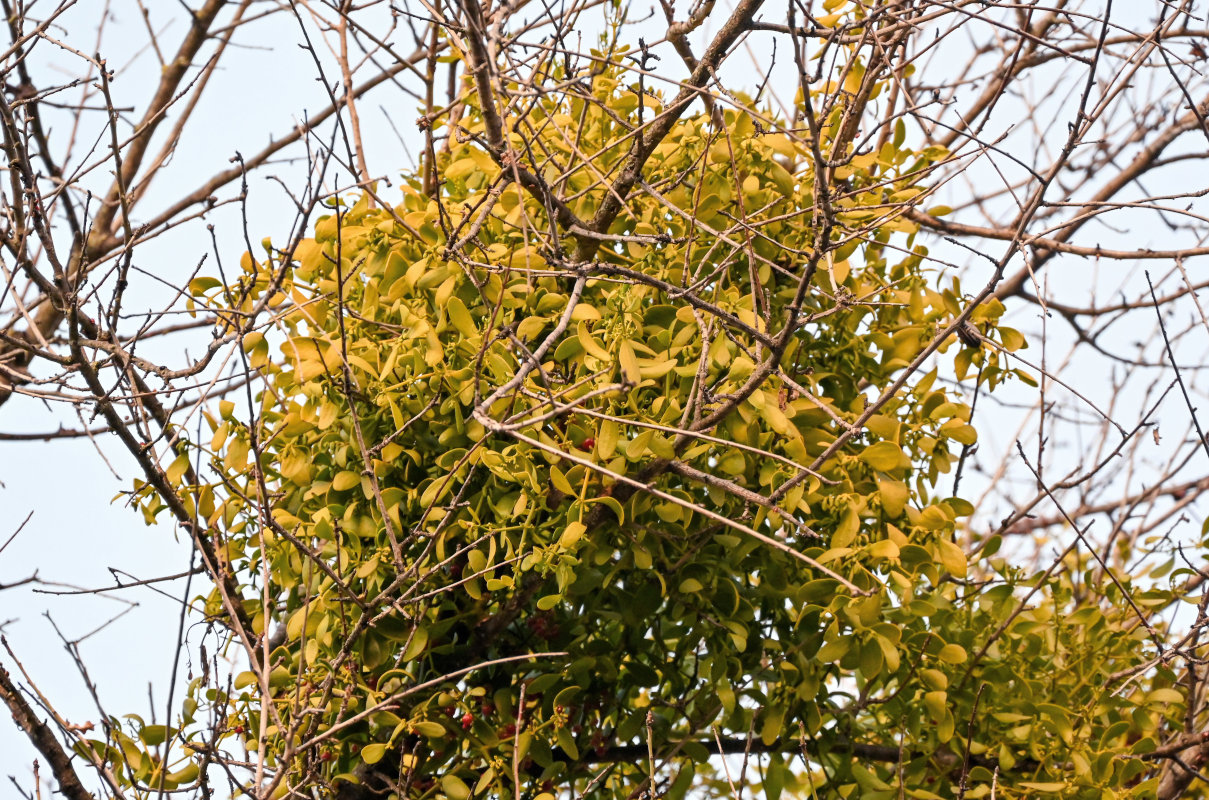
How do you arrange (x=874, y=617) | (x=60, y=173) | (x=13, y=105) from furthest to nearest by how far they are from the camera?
(x=60, y=173) → (x=13, y=105) → (x=874, y=617)

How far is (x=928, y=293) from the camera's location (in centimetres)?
133

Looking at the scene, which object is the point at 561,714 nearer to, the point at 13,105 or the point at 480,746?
the point at 480,746

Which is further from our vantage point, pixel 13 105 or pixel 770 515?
pixel 13 105

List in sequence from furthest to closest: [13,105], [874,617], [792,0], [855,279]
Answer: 1. [13,105]
2. [855,279]
3. [874,617]
4. [792,0]

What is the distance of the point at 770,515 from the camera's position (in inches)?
47.8

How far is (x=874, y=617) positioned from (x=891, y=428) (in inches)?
8.4

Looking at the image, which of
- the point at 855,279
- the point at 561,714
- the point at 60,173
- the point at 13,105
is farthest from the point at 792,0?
the point at 60,173

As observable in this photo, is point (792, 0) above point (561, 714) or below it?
above

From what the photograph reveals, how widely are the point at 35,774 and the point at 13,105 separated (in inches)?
33.5

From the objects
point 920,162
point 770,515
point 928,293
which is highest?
point 920,162

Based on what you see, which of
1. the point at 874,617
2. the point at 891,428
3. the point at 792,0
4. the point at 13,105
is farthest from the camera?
the point at 13,105

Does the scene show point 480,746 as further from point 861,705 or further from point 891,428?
point 891,428

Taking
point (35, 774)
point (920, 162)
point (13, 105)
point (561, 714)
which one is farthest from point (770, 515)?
point (13, 105)

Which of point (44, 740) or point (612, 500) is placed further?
point (44, 740)
